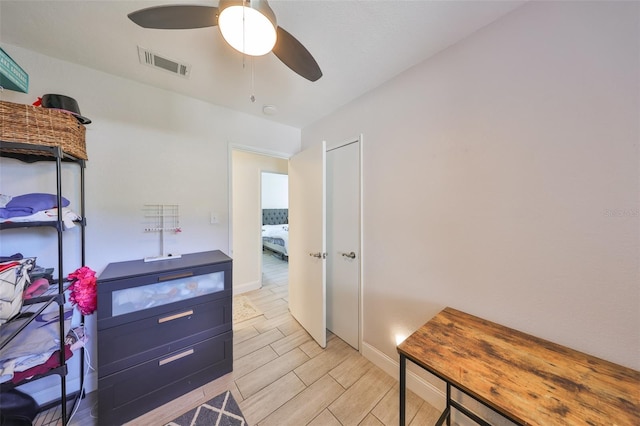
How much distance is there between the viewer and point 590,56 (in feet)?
3.03

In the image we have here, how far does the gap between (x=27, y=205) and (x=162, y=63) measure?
1207mm

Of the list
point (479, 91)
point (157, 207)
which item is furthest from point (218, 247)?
point (479, 91)

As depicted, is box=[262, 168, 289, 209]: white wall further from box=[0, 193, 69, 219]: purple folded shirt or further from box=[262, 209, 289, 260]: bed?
box=[0, 193, 69, 219]: purple folded shirt

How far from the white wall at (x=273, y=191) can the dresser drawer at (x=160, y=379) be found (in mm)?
4746

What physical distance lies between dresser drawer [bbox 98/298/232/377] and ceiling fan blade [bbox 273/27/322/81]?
5.74 feet

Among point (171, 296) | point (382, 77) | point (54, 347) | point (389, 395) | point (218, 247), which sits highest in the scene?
point (382, 77)

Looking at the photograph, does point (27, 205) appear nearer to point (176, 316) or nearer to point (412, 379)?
point (176, 316)

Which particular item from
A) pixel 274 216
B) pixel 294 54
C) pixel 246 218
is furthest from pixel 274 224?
pixel 294 54

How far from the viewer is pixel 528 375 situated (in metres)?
0.81

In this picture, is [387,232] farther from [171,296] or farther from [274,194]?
[274,194]

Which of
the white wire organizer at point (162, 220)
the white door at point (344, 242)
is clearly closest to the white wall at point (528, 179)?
the white door at point (344, 242)

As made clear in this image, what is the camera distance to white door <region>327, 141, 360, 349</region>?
2008 mm

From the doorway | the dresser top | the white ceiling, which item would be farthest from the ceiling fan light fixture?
the dresser top

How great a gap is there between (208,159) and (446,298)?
7.67 feet
